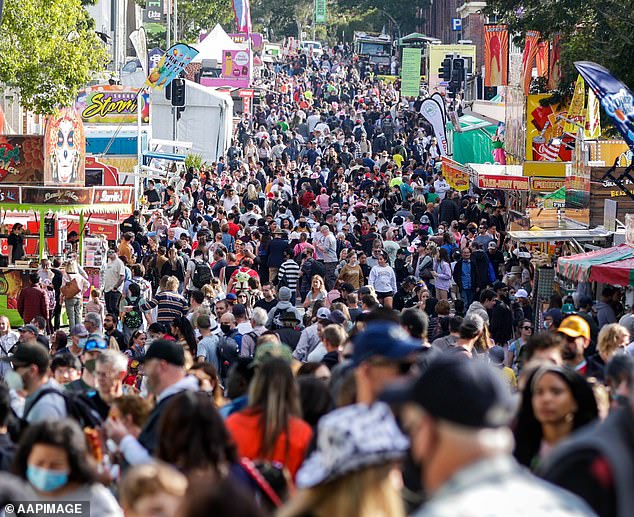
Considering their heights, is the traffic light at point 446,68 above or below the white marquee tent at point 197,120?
above

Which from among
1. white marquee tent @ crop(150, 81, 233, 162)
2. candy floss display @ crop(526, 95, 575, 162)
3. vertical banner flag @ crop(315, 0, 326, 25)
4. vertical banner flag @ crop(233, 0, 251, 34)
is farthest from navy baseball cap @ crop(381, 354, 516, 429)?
vertical banner flag @ crop(315, 0, 326, 25)

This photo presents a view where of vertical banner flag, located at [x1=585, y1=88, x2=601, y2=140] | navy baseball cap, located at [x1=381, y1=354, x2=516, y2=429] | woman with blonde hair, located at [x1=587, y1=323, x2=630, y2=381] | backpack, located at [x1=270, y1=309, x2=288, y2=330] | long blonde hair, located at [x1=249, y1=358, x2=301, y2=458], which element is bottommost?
backpack, located at [x1=270, y1=309, x2=288, y2=330]

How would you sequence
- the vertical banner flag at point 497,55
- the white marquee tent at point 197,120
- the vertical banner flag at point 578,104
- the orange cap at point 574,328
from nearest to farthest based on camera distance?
the orange cap at point 574,328 → the vertical banner flag at point 578,104 → the vertical banner flag at point 497,55 → the white marquee tent at point 197,120

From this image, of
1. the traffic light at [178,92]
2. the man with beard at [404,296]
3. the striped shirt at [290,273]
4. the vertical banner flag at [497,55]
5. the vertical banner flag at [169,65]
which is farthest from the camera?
the traffic light at [178,92]

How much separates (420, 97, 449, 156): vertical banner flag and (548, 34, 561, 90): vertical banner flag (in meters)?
5.59

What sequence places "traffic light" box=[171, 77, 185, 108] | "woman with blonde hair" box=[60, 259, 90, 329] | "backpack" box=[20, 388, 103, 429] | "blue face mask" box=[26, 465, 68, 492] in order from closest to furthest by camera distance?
"blue face mask" box=[26, 465, 68, 492], "backpack" box=[20, 388, 103, 429], "woman with blonde hair" box=[60, 259, 90, 329], "traffic light" box=[171, 77, 185, 108]

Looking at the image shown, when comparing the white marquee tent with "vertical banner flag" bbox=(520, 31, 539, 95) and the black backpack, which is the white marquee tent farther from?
the black backpack

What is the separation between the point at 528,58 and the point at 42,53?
411 inches

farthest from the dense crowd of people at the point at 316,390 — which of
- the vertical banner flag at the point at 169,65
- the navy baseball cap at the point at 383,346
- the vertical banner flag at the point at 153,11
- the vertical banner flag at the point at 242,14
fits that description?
the vertical banner flag at the point at 242,14

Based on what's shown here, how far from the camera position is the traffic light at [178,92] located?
1719 inches

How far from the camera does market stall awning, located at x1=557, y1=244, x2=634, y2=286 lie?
15.9 meters

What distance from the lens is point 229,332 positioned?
46.0 ft

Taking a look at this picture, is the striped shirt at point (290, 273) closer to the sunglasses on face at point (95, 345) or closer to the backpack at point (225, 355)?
the backpack at point (225, 355)

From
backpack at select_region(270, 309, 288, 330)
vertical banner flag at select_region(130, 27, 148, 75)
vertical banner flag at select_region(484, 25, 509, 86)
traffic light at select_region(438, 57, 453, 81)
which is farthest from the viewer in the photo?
traffic light at select_region(438, 57, 453, 81)
